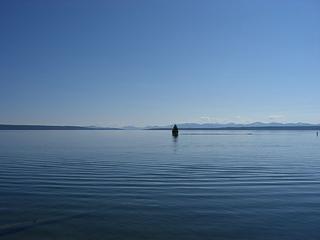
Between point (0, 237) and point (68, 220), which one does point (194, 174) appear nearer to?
point (68, 220)

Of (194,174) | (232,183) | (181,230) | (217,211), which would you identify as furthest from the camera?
(194,174)

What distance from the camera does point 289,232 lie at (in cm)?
977

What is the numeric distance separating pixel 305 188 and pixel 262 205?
4591mm

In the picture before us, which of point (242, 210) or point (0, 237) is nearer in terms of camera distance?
point (0, 237)

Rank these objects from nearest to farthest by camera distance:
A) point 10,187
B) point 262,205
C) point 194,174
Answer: point 262,205 → point 10,187 → point 194,174

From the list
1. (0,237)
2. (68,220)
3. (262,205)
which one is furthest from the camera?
(262,205)

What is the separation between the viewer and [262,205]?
509 inches

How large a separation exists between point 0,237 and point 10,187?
7.56 meters

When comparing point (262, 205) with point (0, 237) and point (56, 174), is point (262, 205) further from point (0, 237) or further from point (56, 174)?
point (56, 174)

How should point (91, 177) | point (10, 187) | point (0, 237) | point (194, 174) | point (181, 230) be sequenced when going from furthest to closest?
1. point (194, 174)
2. point (91, 177)
3. point (10, 187)
4. point (181, 230)
5. point (0, 237)

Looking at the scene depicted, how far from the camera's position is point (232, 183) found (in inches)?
700

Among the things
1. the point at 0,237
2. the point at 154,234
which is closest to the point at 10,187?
the point at 0,237

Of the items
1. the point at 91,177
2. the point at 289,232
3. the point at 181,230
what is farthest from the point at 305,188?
the point at 91,177

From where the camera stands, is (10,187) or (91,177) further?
(91,177)
